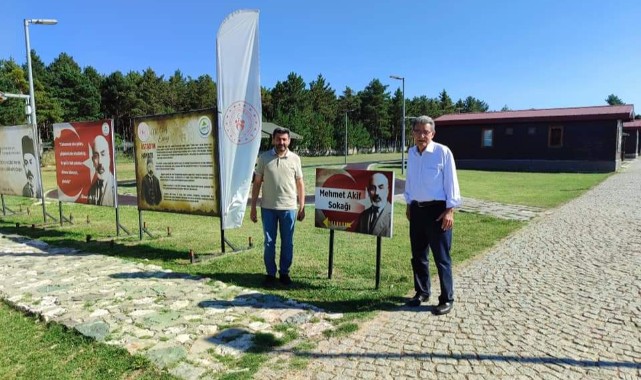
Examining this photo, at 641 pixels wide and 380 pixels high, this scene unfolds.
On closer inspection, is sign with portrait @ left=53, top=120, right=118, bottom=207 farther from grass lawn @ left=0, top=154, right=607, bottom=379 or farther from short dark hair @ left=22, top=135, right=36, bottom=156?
short dark hair @ left=22, top=135, right=36, bottom=156

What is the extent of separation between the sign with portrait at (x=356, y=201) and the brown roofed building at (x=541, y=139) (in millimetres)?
26677

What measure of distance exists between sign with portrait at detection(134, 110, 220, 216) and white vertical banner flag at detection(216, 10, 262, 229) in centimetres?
22

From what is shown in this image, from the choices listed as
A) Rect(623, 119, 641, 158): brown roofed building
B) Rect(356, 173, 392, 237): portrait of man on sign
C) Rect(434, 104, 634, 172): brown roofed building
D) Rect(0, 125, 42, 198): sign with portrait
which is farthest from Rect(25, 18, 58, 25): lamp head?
Rect(623, 119, 641, 158): brown roofed building

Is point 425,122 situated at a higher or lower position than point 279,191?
higher

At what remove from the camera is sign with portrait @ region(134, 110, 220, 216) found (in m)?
6.67

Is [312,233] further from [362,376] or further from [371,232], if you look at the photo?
[362,376]

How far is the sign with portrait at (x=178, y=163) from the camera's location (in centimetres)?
667

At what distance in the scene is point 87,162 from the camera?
8633mm

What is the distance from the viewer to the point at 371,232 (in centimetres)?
520

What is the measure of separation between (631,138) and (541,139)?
1013 inches

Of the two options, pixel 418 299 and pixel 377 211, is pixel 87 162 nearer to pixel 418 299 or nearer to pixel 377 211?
pixel 377 211

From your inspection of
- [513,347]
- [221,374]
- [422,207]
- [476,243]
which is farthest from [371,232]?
[476,243]

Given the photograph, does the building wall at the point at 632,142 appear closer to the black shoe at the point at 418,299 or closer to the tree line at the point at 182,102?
the tree line at the point at 182,102

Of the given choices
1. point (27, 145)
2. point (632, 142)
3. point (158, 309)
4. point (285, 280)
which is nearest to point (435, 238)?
point (285, 280)
